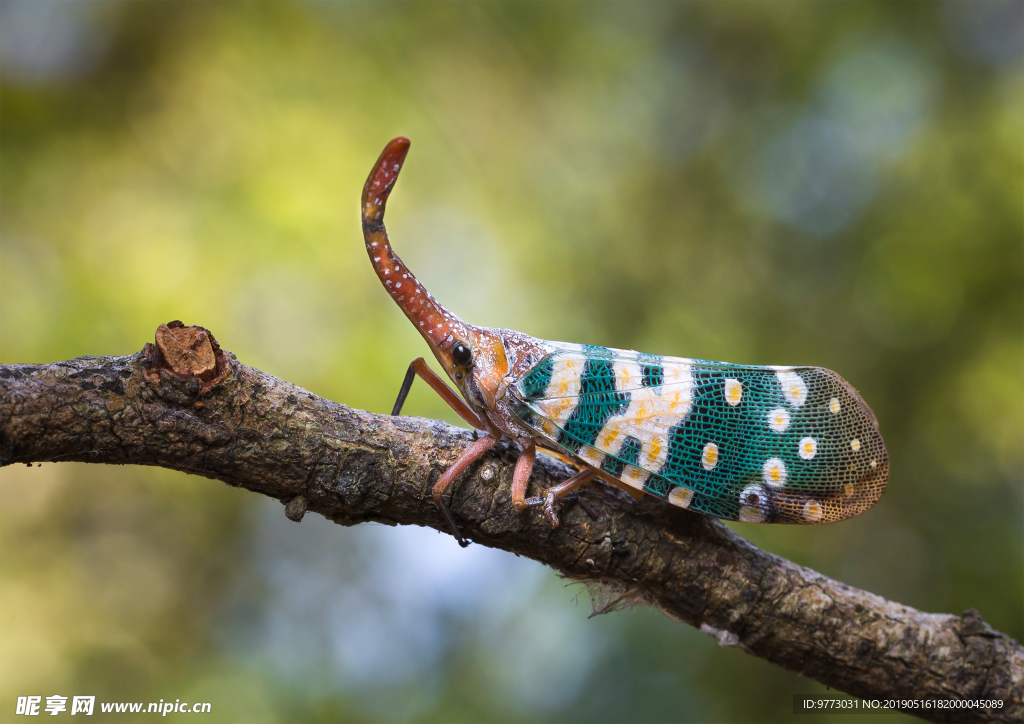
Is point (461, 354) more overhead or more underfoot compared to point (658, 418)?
more overhead

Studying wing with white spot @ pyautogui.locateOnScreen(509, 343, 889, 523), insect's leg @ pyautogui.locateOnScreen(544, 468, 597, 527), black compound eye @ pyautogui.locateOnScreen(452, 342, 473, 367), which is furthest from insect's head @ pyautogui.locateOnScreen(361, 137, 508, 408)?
insect's leg @ pyautogui.locateOnScreen(544, 468, 597, 527)

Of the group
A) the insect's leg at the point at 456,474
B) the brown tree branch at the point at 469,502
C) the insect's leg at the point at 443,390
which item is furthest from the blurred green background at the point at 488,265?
the insect's leg at the point at 456,474

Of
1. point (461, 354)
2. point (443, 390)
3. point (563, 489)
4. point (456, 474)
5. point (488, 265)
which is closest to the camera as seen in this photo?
point (456, 474)

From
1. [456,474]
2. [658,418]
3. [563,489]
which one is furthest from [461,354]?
[658,418]

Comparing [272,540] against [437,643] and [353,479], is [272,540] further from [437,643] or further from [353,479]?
[353,479]

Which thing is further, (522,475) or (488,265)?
(488,265)

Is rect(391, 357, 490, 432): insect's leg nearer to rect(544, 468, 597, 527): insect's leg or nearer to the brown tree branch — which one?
the brown tree branch

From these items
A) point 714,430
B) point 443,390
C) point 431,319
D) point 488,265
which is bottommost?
point 714,430

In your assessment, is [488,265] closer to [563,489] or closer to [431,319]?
[431,319]
